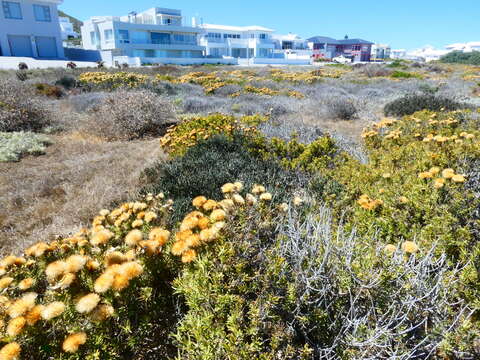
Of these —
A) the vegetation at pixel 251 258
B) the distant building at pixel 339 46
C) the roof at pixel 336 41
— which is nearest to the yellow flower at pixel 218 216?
the vegetation at pixel 251 258

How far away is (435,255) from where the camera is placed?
2.35 metres

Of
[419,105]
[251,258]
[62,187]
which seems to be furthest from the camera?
[419,105]

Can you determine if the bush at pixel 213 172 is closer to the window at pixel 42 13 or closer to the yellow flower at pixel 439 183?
the yellow flower at pixel 439 183

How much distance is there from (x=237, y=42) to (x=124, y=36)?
24655 mm

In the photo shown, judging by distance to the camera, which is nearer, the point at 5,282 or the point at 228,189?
the point at 5,282

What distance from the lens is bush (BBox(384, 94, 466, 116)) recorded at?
9102 millimetres

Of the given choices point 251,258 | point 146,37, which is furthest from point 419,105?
point 146,37

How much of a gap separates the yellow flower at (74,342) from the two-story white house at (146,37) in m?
42.0

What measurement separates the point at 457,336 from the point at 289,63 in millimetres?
56973

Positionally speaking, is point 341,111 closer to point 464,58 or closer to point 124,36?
point 124,36

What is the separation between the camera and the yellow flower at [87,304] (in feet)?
4.04

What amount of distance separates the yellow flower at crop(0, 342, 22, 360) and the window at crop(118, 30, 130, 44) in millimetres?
49375

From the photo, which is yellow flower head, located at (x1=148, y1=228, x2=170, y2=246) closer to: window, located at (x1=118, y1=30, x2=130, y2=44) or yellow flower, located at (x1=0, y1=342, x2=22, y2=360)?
yellow flower, located at (x1=0, y1=342, x2=22, y2=360)

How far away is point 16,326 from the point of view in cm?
122
